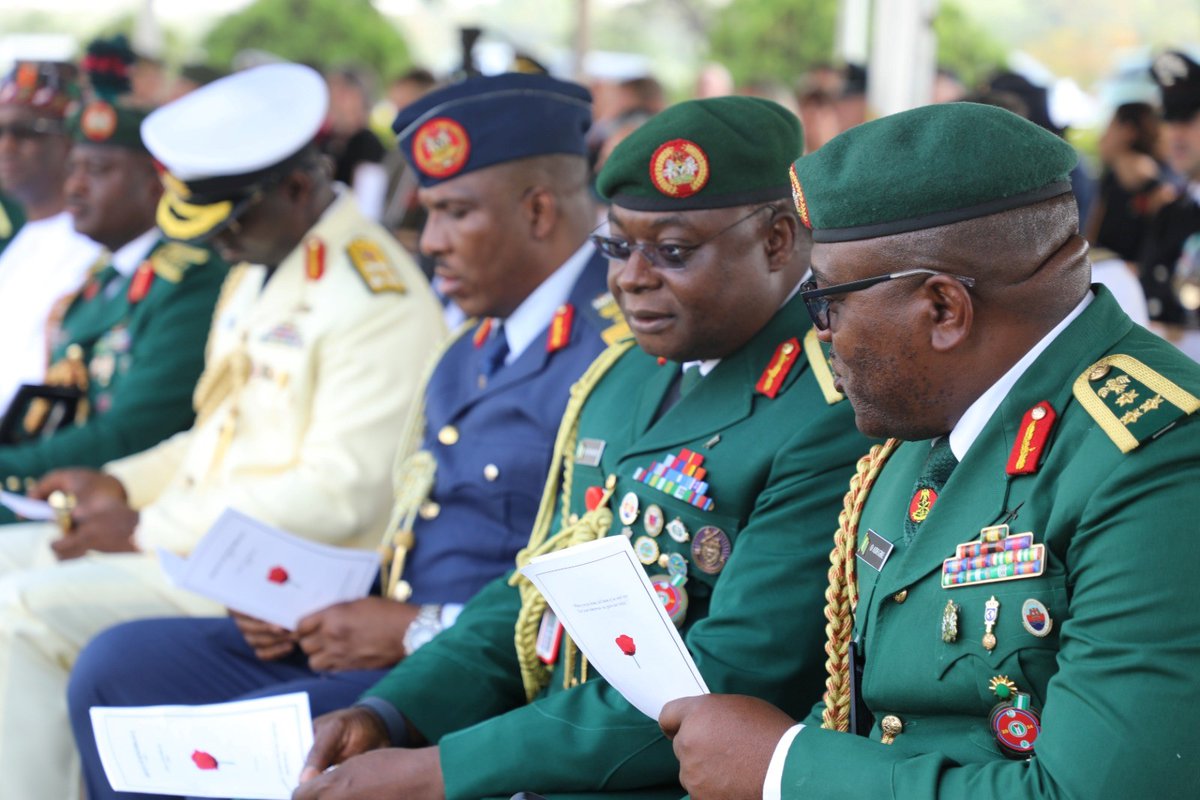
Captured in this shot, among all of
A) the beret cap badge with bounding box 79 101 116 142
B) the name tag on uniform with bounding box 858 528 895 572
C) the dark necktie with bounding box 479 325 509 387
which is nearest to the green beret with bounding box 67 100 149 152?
the beret cap badge with bounding box 79 101 116 142

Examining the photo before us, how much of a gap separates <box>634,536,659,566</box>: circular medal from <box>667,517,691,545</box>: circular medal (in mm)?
42

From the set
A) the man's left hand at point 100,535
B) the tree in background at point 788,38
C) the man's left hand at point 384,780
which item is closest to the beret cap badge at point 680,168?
the man's left hand at point 384,780

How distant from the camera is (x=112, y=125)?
4676 millimetres

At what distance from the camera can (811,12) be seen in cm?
1330

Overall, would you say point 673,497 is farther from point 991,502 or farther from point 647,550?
point 991,502

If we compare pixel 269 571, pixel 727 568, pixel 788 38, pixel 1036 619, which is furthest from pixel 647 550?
pixel 788 38

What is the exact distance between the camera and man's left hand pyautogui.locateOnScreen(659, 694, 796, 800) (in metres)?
1.81

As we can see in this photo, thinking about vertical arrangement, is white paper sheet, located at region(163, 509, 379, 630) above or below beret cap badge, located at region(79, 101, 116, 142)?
below

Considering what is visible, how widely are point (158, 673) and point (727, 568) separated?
1629 mm

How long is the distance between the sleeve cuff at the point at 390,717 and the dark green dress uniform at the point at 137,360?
202 cm

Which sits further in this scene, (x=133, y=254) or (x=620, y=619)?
(x=133, y=254)

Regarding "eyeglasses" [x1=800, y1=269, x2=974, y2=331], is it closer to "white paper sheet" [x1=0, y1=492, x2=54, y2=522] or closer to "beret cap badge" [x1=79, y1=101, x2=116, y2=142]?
"white paper sheet" [x1=0, y1=492, x2=54, y2=522]

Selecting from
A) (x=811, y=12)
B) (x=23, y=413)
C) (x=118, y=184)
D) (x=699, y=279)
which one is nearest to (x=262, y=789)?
(x=699, y=279)

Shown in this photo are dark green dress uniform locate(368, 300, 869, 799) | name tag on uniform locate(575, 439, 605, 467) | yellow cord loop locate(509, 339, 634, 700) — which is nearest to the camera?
dark green dress uniform locate(368, 300, 869, 799)
